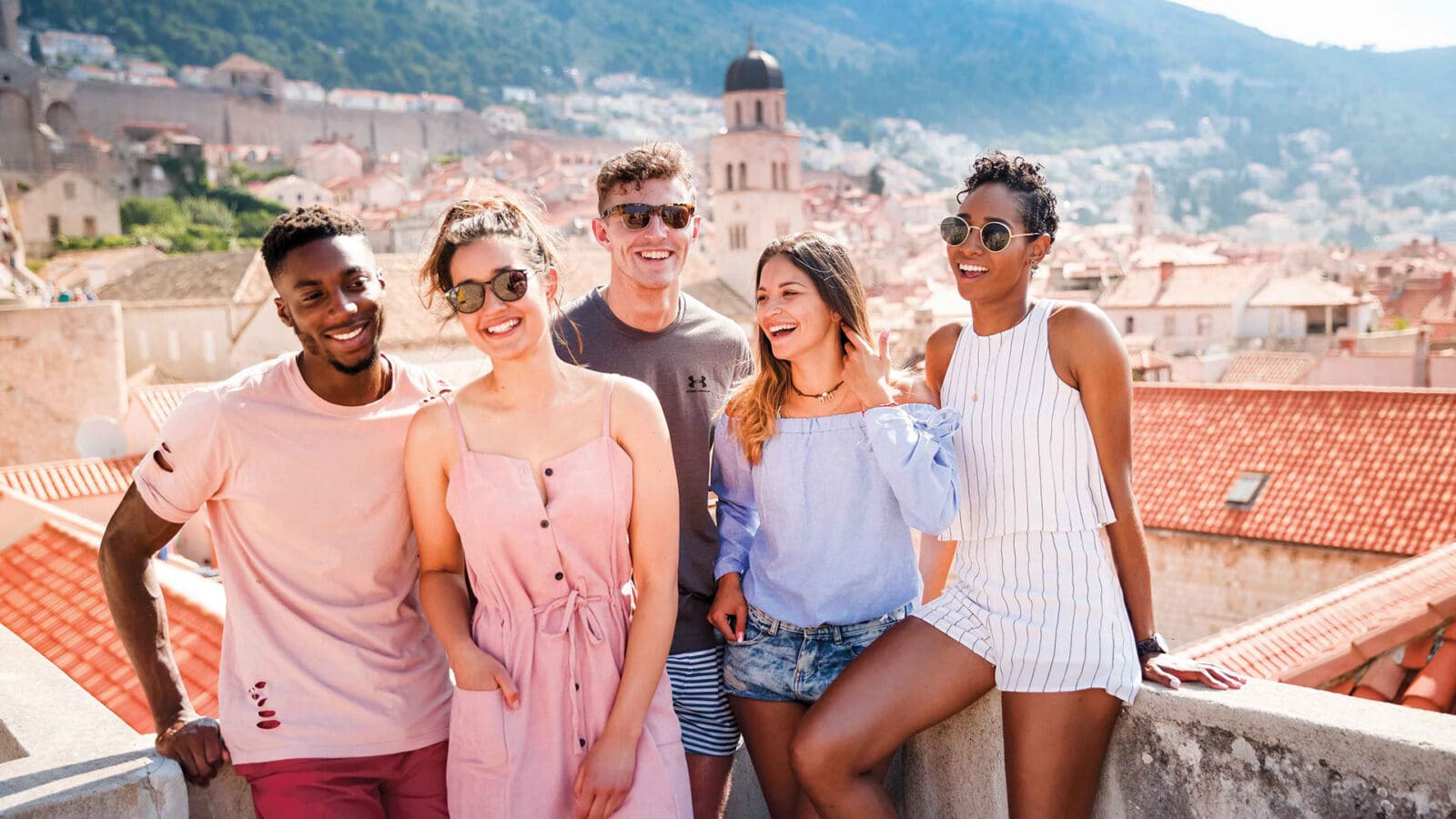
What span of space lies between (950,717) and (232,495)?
191 centimetres

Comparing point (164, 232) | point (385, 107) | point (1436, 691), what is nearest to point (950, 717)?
point (1436, 691)

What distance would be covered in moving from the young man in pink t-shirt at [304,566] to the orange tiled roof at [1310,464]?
13.3 metres

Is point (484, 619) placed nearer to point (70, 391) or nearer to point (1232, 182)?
point (70, 391)

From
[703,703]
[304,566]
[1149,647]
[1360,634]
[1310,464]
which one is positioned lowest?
[1310,464]

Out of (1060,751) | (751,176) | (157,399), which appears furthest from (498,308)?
(751,176)

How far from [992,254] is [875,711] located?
1.26m

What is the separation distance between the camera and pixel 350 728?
262 centimetres

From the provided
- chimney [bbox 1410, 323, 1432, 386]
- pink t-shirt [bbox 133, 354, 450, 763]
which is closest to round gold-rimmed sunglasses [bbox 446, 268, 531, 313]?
pink t-shirt [bbox 133, 354, 450, 763]

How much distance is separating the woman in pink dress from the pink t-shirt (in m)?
0.14

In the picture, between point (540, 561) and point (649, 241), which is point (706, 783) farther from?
point (649, 241)

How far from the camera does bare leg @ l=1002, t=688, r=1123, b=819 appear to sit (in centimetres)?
263

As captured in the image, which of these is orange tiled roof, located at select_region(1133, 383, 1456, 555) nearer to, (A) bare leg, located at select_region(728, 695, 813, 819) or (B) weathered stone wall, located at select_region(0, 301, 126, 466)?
(A) bare leg, located at select_region(728, 695, 813, 819)

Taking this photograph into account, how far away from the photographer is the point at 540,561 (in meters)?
2.60

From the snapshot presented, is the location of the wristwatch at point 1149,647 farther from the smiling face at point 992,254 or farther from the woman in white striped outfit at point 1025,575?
the smiling face at point 992,254
